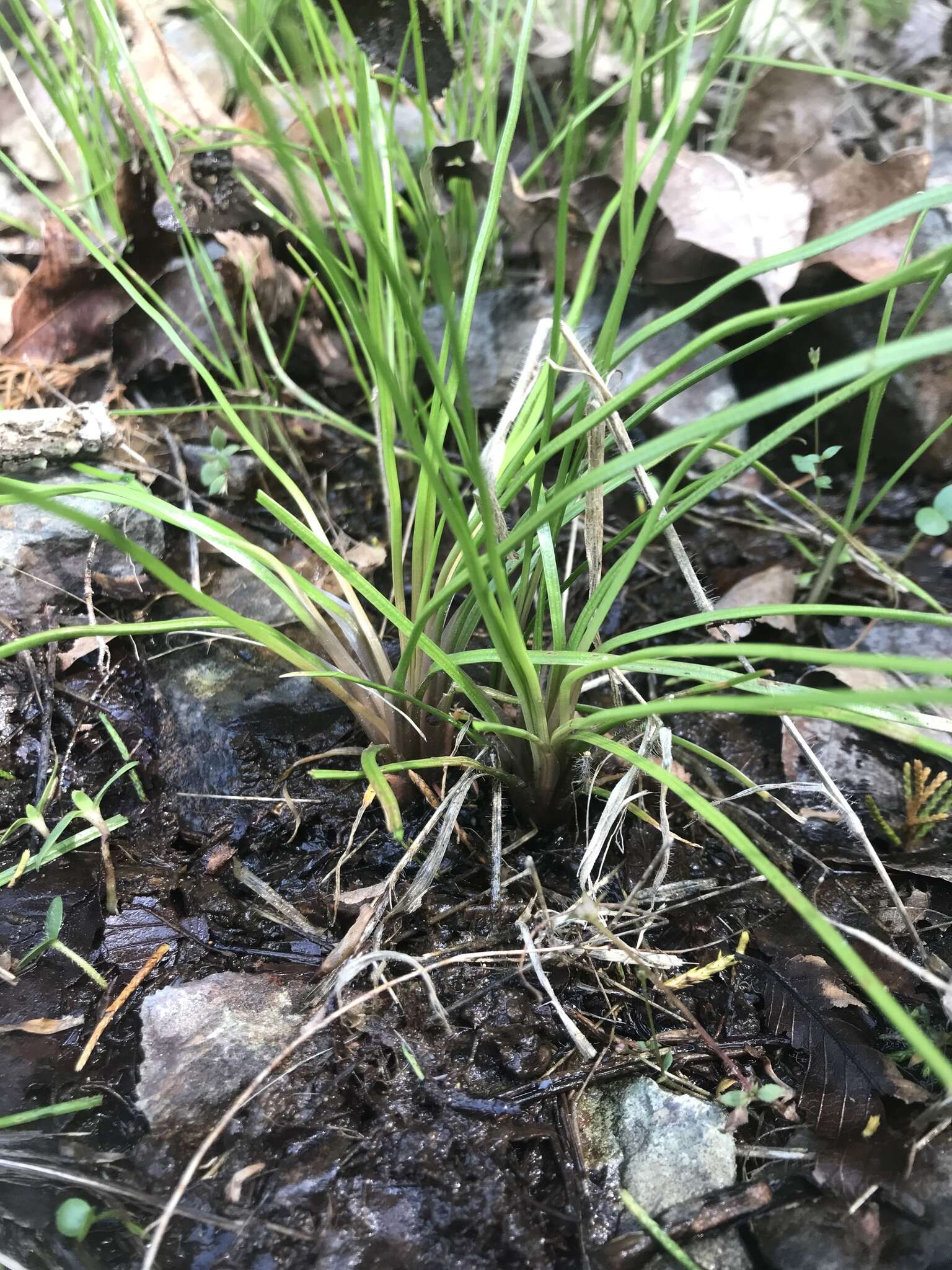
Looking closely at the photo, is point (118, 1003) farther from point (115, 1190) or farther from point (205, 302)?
point (205, 302)

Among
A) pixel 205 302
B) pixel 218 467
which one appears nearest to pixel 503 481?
pixel 218 467

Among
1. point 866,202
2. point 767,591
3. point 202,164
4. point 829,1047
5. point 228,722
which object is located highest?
point 202,164

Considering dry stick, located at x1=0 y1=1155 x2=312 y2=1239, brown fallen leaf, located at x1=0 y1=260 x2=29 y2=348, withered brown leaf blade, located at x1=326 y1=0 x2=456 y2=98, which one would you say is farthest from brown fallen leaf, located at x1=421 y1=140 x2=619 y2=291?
dry stick, located at x1=0 y1=1155 x2=312 y2=1239

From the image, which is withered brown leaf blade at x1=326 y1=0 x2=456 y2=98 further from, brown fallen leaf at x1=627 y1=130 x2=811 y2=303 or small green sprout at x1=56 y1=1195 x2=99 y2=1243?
small green sprout at x1=56 y1=1195 x2=99 y2=1243

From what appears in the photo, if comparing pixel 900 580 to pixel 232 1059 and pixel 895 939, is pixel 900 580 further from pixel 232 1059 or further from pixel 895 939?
pixel 232 1059

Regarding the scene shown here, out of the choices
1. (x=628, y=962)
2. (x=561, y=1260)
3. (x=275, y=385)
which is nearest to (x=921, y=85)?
(x=275, y=385)
